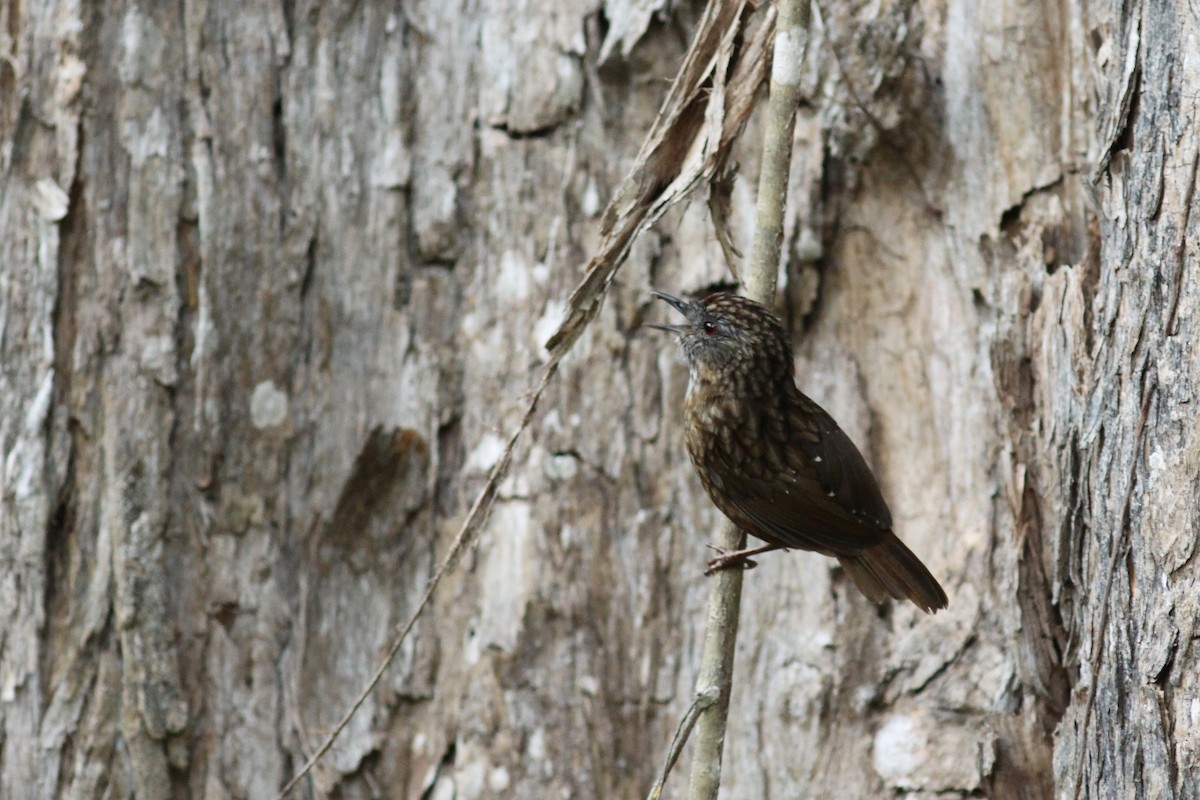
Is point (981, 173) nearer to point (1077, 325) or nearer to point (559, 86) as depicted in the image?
point (1077, 325)

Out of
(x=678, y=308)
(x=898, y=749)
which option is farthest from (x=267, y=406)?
(x=898, y=749)

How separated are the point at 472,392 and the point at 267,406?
25.5 inches

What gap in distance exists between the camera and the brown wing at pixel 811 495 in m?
3.35

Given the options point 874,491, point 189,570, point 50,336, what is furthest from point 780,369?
point 50,336

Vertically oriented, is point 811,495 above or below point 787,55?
below

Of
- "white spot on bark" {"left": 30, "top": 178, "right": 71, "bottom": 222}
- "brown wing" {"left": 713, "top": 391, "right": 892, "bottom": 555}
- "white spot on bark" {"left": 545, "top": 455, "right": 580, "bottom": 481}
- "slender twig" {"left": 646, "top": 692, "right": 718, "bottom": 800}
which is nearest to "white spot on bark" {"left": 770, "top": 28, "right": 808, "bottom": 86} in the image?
"brown wing" {"left": 713, "top": 391, "right": 892, "bottom": 555}

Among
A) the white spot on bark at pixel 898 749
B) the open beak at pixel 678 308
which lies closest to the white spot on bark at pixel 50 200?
the open beak at pixel 678 308

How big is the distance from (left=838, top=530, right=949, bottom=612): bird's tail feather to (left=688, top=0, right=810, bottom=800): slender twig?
0.33m

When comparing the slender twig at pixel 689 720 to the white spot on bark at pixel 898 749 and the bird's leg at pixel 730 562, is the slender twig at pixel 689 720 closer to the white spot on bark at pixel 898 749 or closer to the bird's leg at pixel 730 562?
the bird's leg at pixel 730 562

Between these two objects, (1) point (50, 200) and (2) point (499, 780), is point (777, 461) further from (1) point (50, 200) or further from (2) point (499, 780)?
(1) point (50, 200)

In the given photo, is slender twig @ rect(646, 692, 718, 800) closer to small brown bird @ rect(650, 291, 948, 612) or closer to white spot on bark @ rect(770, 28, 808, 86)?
small brown bird @ rect(650, 291, 948, 612)

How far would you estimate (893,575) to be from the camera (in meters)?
3.31

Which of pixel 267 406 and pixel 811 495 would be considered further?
pixel 267 406

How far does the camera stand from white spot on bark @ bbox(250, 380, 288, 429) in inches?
154
